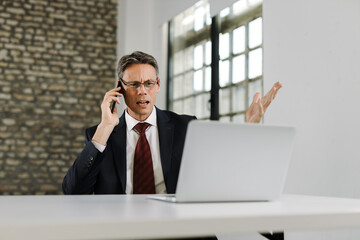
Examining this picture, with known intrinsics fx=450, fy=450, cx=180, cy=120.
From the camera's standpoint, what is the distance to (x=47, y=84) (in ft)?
18.9

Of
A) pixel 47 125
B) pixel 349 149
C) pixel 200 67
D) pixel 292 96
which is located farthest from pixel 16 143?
pixel 349 149

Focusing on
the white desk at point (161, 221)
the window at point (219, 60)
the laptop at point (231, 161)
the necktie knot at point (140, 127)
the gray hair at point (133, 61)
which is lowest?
the white desk at point (161, 221)

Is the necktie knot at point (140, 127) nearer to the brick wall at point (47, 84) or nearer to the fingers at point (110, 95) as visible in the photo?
the fingers at point (110, 95)

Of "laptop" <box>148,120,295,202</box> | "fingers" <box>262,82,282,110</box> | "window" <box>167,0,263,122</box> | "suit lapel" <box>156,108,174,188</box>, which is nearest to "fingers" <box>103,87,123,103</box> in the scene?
"suit lapel" <box>156,108,174,188</box>

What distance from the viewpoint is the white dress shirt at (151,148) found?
2.03m

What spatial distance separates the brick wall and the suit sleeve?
12.6 feet

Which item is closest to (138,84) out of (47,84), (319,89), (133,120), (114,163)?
(133,120)

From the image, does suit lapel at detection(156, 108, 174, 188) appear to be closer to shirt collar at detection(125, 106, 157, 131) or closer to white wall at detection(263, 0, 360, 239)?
shirt collar at detection(125, 106, 157, 131)

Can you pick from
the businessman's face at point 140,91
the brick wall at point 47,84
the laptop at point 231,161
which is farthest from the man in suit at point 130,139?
the brick wall at point 47,84

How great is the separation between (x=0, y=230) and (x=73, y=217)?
0.45 feet

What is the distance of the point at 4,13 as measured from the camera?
5688 millimetres

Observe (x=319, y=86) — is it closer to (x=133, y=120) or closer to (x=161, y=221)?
(x=133, y=120)

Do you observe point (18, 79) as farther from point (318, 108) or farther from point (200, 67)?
point (318, 108)

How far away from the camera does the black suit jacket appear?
187 cm
